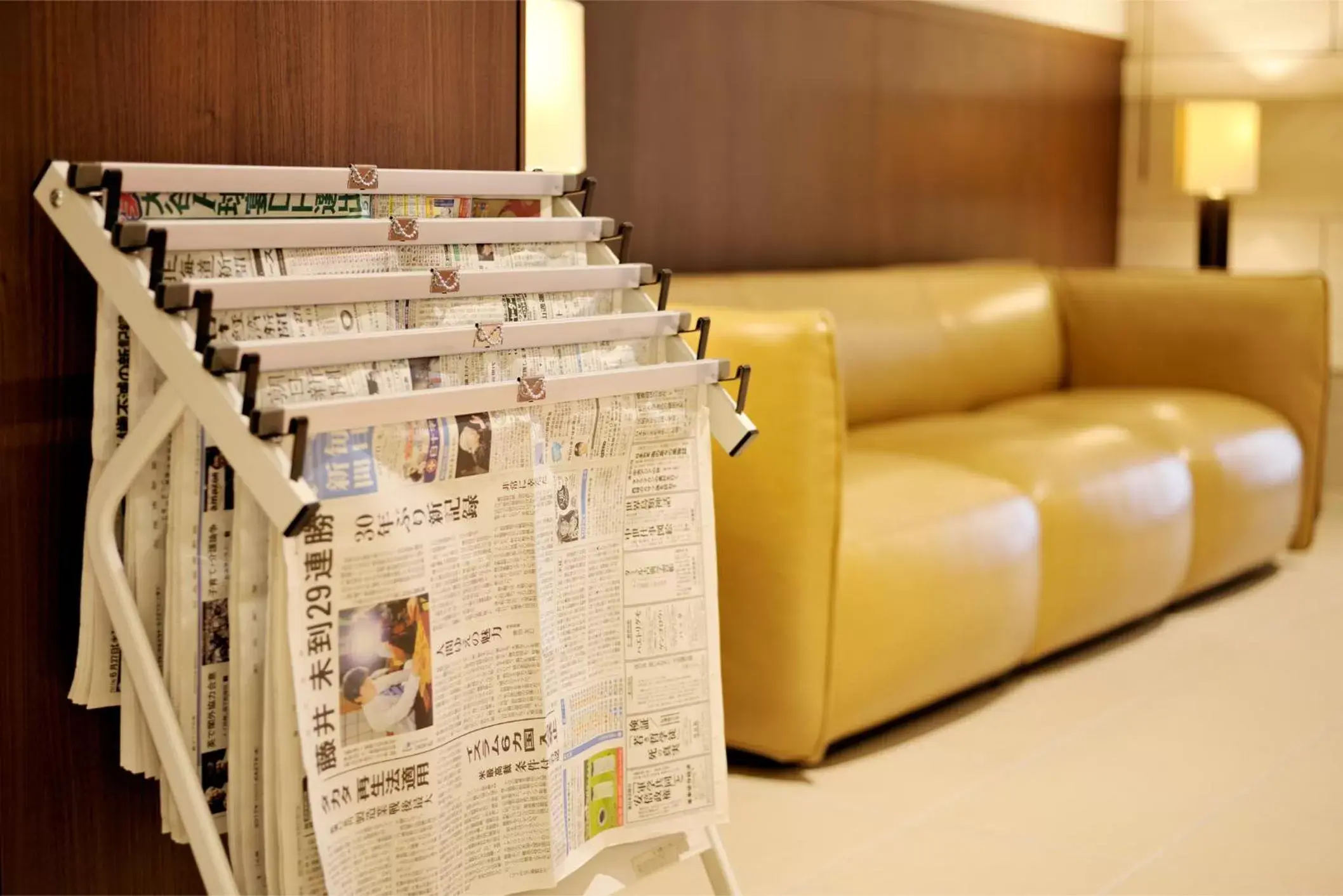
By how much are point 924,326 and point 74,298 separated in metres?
2.39

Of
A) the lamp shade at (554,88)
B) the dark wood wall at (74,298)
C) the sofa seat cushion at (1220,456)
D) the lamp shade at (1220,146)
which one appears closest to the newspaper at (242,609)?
the dark wood wall at (74,298)

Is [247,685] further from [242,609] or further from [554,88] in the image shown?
[554,88]

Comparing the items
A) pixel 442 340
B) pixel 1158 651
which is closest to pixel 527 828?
pixel 442 340

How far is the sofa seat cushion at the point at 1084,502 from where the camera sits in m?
3.01

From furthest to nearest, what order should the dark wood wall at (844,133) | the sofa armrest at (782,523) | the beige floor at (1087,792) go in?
the dark wood wall at (844,133) → the sofa armrest at (782,523) → the beige floor at (1087,792)

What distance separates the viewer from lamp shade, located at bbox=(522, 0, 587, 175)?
2205 millimetres

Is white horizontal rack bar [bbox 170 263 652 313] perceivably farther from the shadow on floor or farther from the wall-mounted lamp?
the wall-mounted lamp

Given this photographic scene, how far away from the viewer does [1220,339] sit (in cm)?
404

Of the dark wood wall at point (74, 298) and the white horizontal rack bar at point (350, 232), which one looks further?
the dark wood wall at point (74, 298)

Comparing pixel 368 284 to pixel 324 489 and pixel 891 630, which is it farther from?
pixel 891 630

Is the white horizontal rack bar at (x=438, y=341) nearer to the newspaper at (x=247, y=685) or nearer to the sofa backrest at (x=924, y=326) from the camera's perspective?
the newspaper at (x=247, y=685)

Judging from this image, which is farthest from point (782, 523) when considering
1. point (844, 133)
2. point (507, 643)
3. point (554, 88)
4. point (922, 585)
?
point (844, 133)

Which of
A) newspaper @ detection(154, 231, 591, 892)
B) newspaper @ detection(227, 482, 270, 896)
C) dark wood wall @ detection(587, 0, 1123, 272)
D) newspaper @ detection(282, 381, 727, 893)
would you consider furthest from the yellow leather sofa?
newspaper @ detection(227, 482, 270, 896)

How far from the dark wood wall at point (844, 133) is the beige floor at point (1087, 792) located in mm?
1356
